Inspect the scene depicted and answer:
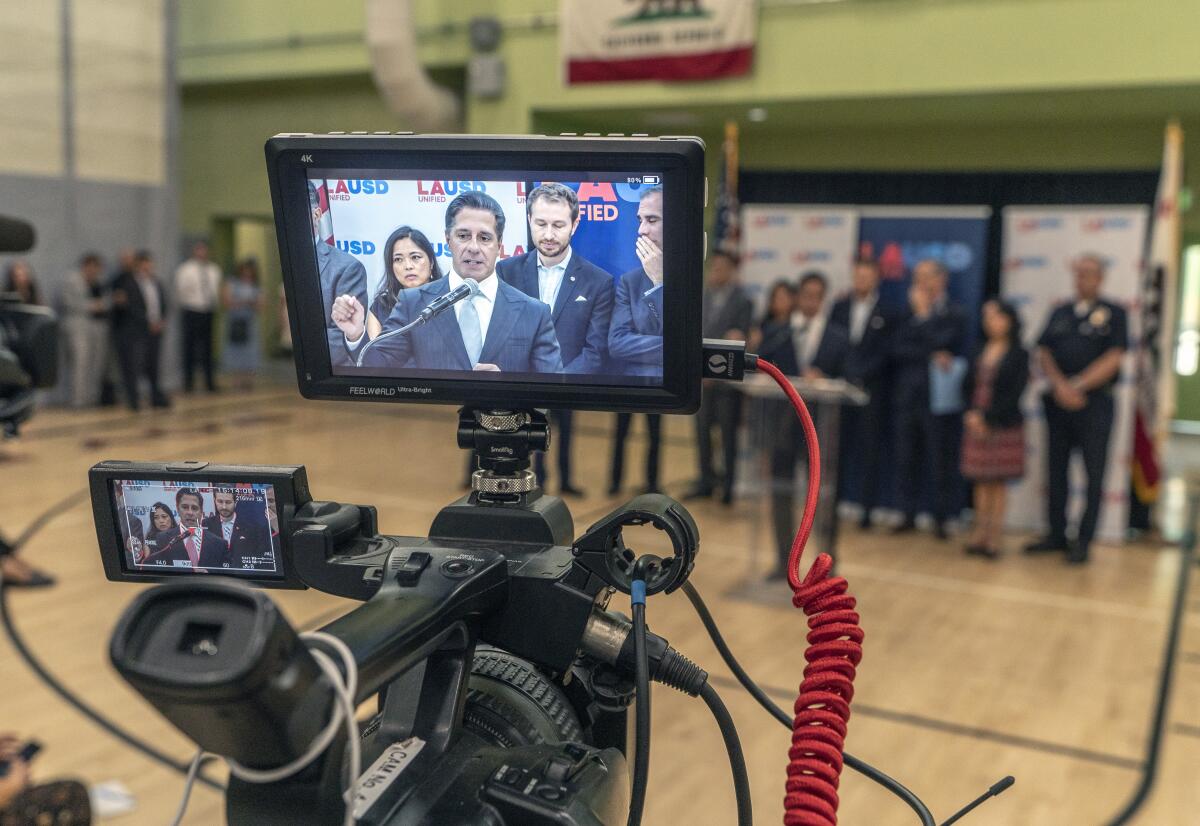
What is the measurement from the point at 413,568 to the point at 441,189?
0.32m

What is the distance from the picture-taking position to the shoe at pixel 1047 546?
18.6ft

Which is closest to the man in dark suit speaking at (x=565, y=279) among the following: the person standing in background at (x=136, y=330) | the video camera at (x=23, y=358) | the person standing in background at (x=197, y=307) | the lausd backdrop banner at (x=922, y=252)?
the video camera at (x=23, y=358)

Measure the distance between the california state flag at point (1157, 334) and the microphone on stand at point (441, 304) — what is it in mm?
5578

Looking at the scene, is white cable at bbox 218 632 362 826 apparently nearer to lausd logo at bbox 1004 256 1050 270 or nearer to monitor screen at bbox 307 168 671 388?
monitor screen at bbox 307 168 671 388

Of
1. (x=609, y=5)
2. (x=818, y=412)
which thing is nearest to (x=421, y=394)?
(x=818, y=412)

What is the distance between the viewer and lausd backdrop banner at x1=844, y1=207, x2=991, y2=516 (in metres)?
6.19

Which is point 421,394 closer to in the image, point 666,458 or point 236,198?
point 666,458

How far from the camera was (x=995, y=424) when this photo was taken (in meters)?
5.54

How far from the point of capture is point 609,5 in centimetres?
830

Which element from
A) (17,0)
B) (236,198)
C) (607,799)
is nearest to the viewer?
(607,799)

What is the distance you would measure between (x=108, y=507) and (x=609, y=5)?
26.5ft

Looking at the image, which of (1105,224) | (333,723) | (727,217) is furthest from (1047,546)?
(333,723)

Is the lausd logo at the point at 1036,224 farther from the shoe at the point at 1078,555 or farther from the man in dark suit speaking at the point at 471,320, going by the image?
the man in dark suit speaking at the point at 471,320

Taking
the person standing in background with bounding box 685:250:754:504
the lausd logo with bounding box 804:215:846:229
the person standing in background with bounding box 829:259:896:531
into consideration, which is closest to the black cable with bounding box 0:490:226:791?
the person standing in background with bounding box 685:250:754:504
